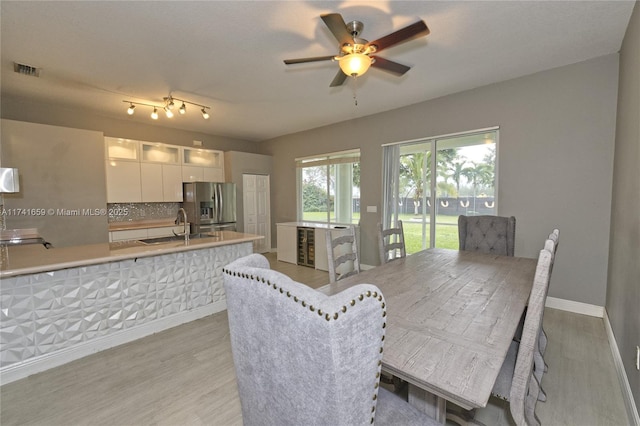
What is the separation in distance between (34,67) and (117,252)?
2.27 metres

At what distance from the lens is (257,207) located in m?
6.29

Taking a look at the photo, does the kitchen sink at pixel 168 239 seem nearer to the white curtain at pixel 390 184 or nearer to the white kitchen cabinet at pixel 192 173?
the white kitchen cabinet at pixel 192 173

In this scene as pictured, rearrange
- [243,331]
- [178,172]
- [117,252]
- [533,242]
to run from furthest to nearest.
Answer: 1. [178,172]
2. [533,242]
3. [117,252]
4. [243,331]

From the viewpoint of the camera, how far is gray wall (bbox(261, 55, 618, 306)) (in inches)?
110

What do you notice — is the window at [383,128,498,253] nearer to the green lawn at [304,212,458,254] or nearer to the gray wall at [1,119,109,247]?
the green lawn at [304,212,458,254]

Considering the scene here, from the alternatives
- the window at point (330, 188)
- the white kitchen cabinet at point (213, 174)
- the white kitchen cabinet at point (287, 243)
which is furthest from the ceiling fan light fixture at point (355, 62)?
the white kitchen cabinet at point (213, 174)

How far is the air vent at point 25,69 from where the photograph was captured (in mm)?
2785

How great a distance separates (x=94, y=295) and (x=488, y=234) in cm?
375

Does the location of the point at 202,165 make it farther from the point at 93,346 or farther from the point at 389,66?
the point at 389,66

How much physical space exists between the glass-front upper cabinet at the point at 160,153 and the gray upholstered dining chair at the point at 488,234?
16.3ft

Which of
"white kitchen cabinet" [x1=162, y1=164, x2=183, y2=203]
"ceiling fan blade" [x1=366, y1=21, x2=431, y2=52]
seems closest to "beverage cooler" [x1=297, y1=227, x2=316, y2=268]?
"white kitchen cabinet" [x1=162, y1=164, x2=183, y2=203]

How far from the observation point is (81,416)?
1659 mm

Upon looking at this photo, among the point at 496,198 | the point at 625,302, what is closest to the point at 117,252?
the point at 625,302

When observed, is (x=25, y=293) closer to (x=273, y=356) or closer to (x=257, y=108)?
(x=273, y=356)
